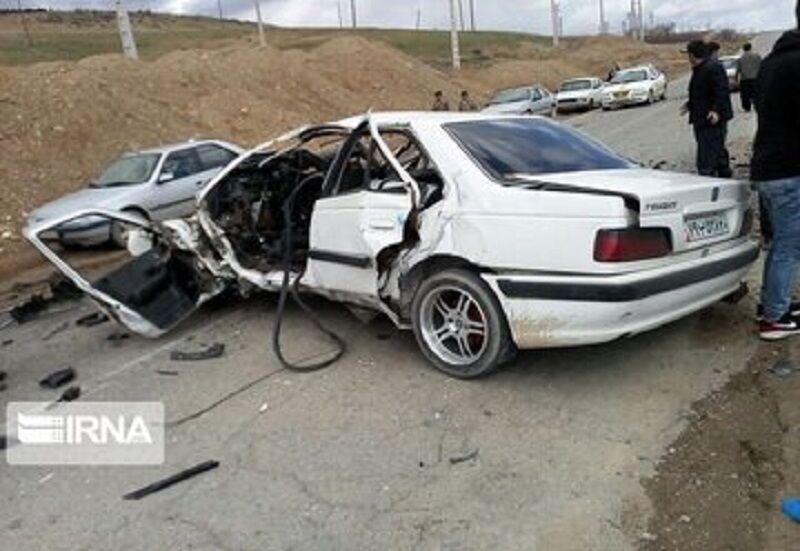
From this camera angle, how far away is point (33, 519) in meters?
3.85

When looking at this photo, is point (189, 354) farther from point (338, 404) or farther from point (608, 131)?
point (608, 131)

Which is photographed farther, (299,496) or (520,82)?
(520,82)

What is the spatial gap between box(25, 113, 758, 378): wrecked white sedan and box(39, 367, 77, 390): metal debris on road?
1.90 feet

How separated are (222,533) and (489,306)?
6.15 feet

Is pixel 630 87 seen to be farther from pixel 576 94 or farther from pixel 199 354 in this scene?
pixel 199 354

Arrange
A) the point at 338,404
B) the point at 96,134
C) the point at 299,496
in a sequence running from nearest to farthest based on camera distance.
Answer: the point at 299,496
the point at 338,404
the point at 96,134

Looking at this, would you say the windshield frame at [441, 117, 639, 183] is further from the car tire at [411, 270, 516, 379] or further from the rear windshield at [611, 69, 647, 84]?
the rear windshield at [611, 69, 647, 84]

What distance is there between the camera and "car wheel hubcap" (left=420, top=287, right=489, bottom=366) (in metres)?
4.82

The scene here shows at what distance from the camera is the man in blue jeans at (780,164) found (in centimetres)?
461

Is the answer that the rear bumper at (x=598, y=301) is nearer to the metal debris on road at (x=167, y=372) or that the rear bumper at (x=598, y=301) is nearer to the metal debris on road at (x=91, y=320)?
the metal debris on road at (x=167, y=372)

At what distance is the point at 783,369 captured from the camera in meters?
4.56

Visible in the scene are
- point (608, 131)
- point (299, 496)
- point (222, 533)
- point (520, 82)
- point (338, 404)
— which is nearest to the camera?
point (222, 533)

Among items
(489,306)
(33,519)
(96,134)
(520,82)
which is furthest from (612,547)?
(520,82)

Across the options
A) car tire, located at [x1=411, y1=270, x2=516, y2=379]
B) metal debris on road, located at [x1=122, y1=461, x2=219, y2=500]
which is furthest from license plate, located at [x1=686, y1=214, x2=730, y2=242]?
metal debris on road, located at [x1=122, y1=461, x2=219, y2=500]
